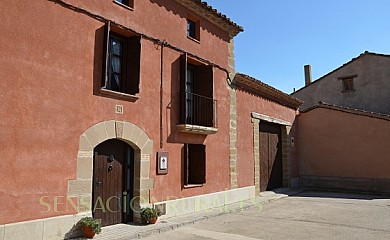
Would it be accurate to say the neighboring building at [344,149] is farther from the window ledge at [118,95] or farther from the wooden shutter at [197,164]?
the window ledge at [118,95]

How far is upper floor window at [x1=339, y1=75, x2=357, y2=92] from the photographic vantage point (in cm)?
1826

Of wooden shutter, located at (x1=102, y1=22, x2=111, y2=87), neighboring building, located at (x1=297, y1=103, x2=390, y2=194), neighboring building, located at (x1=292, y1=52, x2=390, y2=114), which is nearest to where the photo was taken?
wooden shutter, located at (x1=102, y1=22, x2=111, y2=87)

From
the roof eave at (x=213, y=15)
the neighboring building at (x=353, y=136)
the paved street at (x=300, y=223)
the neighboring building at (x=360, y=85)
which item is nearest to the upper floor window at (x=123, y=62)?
the roof eave at (x=213, y=15)

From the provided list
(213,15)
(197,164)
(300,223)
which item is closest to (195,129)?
(197,164)

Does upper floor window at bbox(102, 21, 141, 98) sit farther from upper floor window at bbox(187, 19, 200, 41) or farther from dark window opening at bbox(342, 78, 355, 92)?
dark window opening at bbox(342, 78, 355, 92)

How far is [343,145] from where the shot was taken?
544 inches

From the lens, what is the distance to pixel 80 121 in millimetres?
6082

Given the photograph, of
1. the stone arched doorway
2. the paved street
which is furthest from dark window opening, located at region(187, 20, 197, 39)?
the paved street

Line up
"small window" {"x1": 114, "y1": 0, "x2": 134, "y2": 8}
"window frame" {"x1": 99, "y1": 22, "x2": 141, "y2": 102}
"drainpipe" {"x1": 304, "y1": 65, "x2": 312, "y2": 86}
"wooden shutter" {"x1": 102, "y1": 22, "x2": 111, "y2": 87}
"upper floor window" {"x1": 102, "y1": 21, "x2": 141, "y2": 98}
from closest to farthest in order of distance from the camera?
"wooden shutter" {"x1": 102, "y1": 22, "x2": 111, "y2": 87} < "window frame" {"x1": 99, "y1": 22, "x2": 141, "y2": 102} < "upper floor window" {"x1": 102, "y1": 21, "x2": 141, "y2": 98} < "small window" {"x1": 114, "y1": 0, "x2": 134, "y2": 8} < "drainpipe" {"x1": 304, "y1": 65, "x2": 312, "y2": 86}

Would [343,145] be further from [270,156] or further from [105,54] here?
[105,54]

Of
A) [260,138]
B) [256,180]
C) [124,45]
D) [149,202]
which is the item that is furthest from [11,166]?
[260,138]

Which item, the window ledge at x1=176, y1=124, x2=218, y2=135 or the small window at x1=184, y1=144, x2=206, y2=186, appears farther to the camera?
the small window at x1=184, y1=144, x2=206, y2=186

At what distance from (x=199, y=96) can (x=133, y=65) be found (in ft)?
8.03

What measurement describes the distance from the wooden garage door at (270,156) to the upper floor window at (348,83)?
687 centimetres
